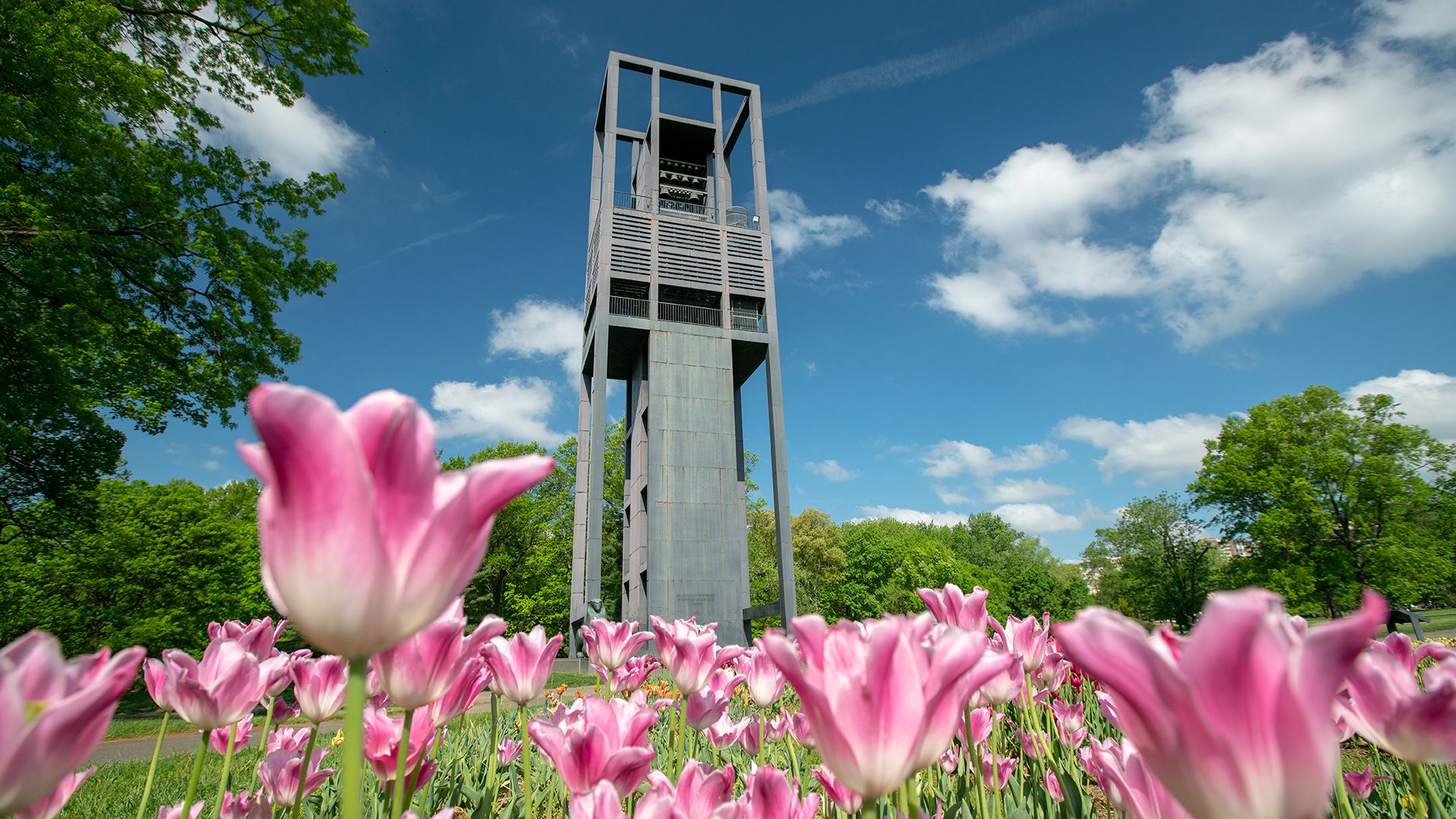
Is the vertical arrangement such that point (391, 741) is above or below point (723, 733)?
above

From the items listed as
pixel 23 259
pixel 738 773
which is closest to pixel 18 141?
pixel 23 259

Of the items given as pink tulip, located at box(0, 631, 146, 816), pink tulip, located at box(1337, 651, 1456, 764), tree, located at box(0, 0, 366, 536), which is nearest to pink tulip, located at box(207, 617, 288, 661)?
pink tulip, located at box(0, 631, 146, 816)

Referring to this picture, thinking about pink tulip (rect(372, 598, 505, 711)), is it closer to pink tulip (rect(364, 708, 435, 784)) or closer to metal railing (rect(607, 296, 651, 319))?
pink tulip (rect(364, 708, 435, 784))

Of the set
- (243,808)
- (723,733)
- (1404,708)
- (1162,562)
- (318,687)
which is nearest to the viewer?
(1404,708)

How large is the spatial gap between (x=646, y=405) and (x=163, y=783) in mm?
15084

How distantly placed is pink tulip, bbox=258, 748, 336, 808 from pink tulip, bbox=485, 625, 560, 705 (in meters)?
0.65

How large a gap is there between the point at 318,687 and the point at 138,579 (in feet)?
84.8

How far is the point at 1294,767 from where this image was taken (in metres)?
0.62

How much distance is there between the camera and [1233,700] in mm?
637

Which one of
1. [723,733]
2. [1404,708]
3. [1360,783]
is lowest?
[1360,783]

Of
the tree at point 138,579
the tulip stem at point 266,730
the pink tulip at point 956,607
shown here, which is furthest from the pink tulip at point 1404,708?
the tree at point 138,579

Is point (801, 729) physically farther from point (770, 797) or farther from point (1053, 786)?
point (770, 797)

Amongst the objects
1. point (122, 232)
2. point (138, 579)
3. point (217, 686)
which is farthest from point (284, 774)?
point (138, 579)

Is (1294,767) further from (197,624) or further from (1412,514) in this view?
(1412,514)
